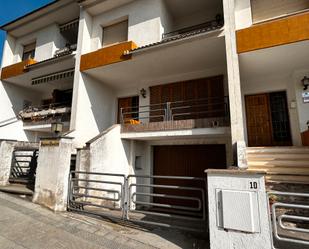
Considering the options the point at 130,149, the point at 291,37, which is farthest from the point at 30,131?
the point at 291,37

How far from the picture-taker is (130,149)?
10.4 meters

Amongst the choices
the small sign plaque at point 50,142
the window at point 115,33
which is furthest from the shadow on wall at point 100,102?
the small sign plaque at point 50,142

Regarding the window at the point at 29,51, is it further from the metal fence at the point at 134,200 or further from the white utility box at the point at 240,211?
the white utility box at the point at 240,211

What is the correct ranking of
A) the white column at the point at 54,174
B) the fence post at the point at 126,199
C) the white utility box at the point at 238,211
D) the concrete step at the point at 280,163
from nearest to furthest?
the white utility box at the point at 238,211 < the fence post at the point at 126,199 < the white column at the point at 54,174 < the concrete step at the point at 280,163

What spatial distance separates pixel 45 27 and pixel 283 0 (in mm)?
14780

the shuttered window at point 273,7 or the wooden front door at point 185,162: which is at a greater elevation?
the shuttered window at point 273,7

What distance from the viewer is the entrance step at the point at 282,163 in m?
6.00

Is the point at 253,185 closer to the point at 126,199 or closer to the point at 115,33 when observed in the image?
the point at 126,199

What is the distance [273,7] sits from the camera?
26.5 feet

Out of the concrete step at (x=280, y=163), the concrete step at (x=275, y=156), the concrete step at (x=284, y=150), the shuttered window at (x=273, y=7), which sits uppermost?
the shuttered window at (x=273, y=7)

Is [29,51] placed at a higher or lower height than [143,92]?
higher

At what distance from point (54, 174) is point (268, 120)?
9.60 meters

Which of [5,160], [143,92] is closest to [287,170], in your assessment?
[143,92]

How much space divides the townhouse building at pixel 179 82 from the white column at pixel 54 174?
1794 mm
